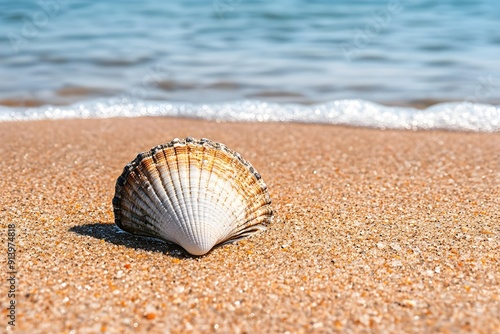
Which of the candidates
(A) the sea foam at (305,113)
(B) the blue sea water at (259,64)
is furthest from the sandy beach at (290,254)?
(B) the blue sea water at (259,64)

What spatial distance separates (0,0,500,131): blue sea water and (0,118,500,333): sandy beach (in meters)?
1.58

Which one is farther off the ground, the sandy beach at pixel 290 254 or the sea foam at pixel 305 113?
the sea foam at pixel 305 113

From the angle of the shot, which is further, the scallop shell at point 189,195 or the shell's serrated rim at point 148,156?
the shell's serrated rim at point 148,156

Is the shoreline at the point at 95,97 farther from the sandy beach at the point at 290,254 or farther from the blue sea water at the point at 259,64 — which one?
the sandy beach at the point at 290,254

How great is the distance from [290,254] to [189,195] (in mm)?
557

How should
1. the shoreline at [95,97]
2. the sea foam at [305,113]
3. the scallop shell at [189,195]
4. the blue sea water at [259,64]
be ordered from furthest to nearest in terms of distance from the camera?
1. the shoreline at [95,97]
2. the blue sea water at [259,64]
3. the sea foam at [305,113]
4. the scallop shell at [189,195]

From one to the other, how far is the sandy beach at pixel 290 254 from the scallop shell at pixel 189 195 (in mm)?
119

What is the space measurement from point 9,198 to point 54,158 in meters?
0.92

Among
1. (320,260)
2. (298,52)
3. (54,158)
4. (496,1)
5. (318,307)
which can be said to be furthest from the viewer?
(496,1)

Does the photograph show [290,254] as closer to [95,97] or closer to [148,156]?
[148,156]

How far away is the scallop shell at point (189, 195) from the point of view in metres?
2.56

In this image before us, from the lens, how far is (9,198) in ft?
11.1

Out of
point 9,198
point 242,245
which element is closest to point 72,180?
point 9,198

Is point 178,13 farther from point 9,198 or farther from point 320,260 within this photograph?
point 320,260
